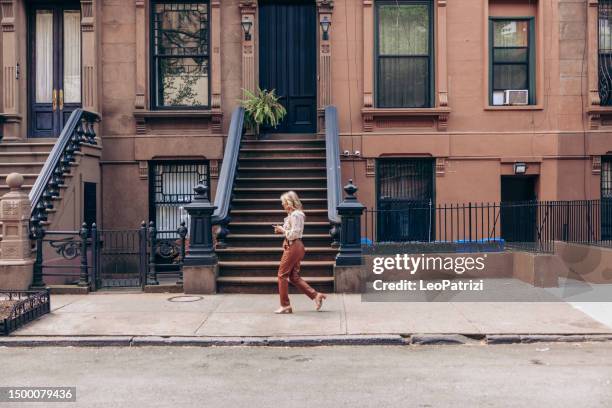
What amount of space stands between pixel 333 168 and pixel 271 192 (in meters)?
1.51

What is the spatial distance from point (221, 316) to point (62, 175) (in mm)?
5464

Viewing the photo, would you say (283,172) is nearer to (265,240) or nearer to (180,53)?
(265,240)

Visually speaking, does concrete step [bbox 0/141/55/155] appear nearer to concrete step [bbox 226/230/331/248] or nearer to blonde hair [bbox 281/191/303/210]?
concrete step [bbox 226/230/331/248]

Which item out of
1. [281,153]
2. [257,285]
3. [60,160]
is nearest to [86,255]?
[60,160]

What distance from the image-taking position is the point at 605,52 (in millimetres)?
15781

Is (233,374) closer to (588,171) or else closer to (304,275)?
(304,275)

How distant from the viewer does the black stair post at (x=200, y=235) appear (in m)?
12.2

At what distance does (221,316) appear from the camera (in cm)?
1030

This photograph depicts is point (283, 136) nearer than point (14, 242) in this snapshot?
No

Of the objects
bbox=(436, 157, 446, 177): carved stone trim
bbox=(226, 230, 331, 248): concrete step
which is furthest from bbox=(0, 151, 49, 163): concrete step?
bbox=(436, 157, 446, 177): carved stone trim

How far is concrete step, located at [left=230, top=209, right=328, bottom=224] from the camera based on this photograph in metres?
13.8

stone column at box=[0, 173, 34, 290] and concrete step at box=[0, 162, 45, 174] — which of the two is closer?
stone column at box=[0, 173, 34, 290]

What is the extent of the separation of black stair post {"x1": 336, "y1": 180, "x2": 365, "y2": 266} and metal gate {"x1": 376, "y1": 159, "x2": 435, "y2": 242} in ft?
11.2

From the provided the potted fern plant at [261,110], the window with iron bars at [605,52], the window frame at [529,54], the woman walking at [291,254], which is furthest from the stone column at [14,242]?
the window with iron bars at [605,52]
